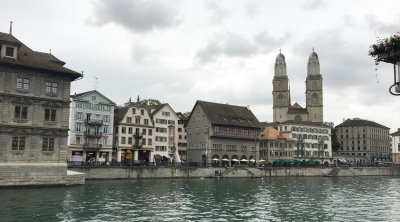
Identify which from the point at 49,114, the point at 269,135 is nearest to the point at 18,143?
the point at 49,114

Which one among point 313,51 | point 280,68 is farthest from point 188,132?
point 313,51

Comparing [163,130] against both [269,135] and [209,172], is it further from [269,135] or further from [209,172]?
[269,135]

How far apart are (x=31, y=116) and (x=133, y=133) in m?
36.0

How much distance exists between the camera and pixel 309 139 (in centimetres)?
10650

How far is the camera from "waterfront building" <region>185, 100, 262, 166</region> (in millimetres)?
83000

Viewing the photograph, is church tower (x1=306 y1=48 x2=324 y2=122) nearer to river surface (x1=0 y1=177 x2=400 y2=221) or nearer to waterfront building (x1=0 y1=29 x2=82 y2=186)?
river surface (x1=0 y1=177 x2=400 y2=221)

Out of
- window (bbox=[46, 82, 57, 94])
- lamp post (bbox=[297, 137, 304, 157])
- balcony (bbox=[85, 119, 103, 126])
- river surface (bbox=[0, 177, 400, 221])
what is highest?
window (bbox=[46, 82, 57, 94])

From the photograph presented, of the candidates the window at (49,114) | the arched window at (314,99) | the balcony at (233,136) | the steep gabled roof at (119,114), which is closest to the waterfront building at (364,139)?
the arched window at (314,99)

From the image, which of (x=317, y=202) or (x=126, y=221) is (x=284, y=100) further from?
(x=126, y=221)

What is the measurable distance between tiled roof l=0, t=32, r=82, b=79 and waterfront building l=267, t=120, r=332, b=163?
71083mm

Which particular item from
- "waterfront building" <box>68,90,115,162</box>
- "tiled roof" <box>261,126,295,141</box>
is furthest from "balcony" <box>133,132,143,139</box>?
"tiled roof" <box>261,126,295,141</box>

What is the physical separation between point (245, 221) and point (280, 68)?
12147 centimetres

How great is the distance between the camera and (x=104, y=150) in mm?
71750

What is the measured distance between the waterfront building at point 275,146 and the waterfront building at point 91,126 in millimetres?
38772
